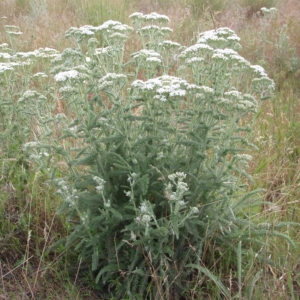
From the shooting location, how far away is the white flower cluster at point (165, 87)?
7.78 feet

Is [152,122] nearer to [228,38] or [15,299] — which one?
[228,38]

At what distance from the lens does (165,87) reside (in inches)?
94.7

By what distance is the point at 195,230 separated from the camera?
8.63ft

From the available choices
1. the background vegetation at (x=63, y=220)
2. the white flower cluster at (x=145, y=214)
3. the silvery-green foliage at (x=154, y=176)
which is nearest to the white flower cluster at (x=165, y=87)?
the silvery-green foliage at (x=154, y=176)

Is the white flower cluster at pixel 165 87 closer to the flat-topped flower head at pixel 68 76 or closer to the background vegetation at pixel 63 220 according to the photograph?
the flat-topped flower head at pixel 68 76

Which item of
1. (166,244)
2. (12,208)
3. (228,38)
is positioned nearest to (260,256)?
(166,244)

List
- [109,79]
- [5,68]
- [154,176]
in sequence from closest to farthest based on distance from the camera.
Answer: [109,79] → [154,176] → [5,68]

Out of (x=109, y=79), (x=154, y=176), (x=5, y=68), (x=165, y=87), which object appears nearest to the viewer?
(x=165, y=87)

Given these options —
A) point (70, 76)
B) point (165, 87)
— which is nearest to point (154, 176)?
point (165, 87)

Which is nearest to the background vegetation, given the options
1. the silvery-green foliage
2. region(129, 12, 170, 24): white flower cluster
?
the silvery-green foliage

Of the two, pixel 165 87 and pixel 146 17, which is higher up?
pixel 146 17

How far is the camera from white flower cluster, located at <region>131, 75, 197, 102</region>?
7.78 feet

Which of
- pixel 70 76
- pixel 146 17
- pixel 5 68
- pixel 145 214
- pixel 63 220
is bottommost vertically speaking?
pixel 63 220

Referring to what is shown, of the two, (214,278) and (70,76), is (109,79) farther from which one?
(214,278)
